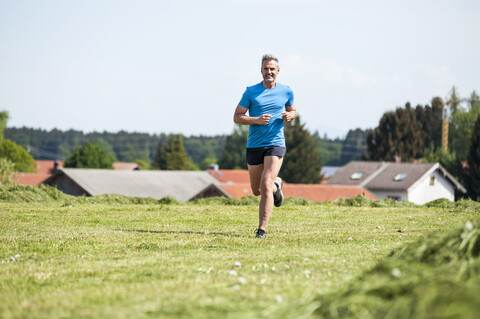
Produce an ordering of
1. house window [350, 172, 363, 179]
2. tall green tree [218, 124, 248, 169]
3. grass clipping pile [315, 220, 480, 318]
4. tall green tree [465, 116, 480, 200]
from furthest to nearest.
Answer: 1. tall green tree [218, 124, 248, 169]
2. house window [350, 172, 363, 179]
3. tall green tree [465, 116, 480, 200]
4. grass clipping pile [315, 220, 480, 318]

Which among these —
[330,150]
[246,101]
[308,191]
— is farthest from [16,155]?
[246,101]

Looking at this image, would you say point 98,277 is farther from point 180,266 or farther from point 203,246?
point 203,246

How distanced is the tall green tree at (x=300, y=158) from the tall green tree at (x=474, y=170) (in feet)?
81.4

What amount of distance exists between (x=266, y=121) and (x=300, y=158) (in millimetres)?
86952

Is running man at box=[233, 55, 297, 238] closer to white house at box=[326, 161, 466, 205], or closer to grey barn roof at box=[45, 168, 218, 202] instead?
grey barn roof at box=[45, 168, 218, 202]

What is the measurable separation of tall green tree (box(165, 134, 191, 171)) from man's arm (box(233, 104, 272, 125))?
5104 inches

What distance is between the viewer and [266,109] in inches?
388

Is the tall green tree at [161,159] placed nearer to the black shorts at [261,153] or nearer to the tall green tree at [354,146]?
the tall green tree at [354,146]

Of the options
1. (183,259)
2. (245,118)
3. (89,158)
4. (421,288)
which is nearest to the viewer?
(421,288)

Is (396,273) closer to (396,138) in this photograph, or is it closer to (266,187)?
(266,187)

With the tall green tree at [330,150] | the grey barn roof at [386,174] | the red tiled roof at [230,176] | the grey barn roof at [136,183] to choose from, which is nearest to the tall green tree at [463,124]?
the grey barn roof at [386,174]

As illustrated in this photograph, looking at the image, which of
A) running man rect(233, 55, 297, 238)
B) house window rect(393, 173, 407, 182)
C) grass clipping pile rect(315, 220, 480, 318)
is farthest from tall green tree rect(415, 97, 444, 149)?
grass clipping pile rect(315, 220, 480, 318)

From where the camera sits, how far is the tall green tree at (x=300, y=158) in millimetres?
95938

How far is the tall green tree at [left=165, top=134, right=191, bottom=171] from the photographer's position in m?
139
